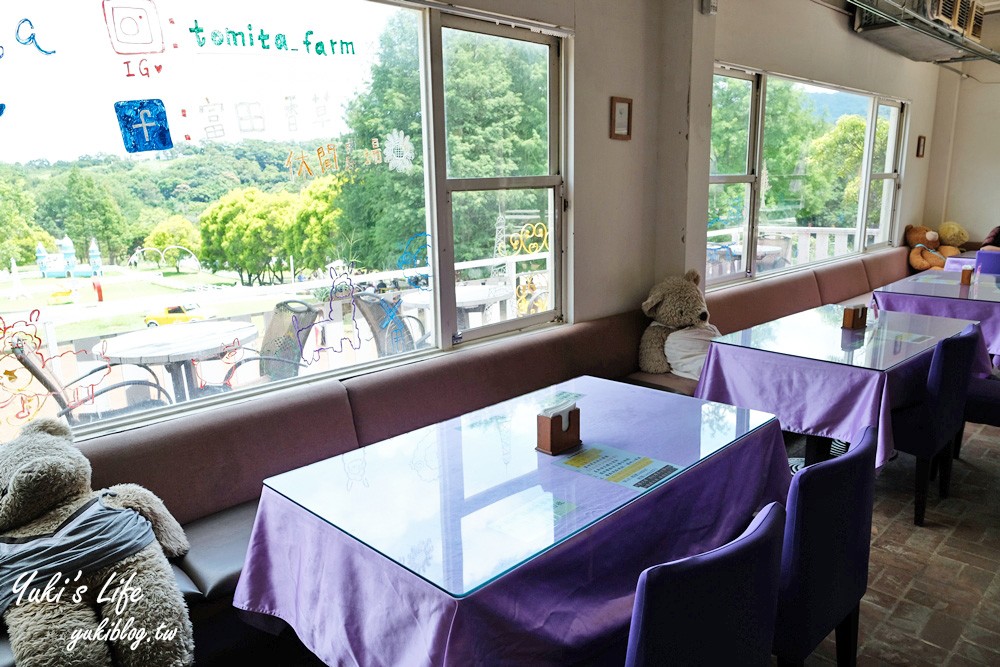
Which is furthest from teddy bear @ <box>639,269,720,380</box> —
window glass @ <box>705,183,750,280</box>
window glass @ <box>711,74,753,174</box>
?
window glass @ <box>711,74,753,174</box>

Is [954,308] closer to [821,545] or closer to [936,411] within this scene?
[936,411]

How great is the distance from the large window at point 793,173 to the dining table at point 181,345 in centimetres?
336

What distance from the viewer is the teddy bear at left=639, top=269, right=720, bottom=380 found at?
3855mm

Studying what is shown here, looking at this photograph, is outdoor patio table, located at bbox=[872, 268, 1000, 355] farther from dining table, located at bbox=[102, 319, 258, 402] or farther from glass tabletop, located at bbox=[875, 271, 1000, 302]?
dining table, located at bbox=[102, 319, 258, 402]

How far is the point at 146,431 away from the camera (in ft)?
7.55

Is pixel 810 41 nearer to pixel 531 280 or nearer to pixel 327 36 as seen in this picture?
pixel 531 280

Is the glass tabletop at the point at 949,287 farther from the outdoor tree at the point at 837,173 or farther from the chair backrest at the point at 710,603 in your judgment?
the chair backrest at the point at 710,603

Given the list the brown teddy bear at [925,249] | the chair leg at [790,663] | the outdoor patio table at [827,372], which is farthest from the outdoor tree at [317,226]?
the brown teddy bear at [925,249]

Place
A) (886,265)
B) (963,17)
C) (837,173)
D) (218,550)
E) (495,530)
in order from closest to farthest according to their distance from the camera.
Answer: (495,530)
(218,550)
(963,17)
(837,173)
(886,265)

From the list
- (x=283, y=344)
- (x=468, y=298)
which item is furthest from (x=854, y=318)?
(x=283, y=344)

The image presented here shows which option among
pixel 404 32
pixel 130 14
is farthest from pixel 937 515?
pixel 130 14

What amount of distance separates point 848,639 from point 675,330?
221cm

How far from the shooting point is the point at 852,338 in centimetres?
310

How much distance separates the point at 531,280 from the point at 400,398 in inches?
46.1
